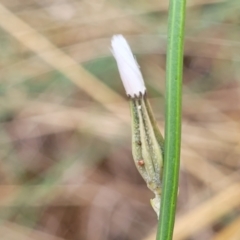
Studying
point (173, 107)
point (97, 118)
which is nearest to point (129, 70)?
point (173, 107)

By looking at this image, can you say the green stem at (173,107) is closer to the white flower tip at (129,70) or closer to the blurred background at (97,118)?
the white flower tip at (129,70)

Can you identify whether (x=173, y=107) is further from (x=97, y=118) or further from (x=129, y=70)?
(x=97, y=118)

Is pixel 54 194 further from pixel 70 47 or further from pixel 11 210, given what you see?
pixel 70 47

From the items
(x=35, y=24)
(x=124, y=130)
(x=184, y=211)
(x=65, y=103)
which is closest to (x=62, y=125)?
(x=65, y=103)

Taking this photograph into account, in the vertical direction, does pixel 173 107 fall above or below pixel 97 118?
below

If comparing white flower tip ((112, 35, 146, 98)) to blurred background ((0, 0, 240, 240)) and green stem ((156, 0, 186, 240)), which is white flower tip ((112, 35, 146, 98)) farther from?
blurred background ((0, 0, 240, 240))

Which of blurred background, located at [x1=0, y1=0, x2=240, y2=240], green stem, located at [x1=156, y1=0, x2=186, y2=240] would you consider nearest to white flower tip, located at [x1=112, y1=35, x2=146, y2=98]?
green stem, located at [x1=156, y1=0, x2=186, y2=240]
